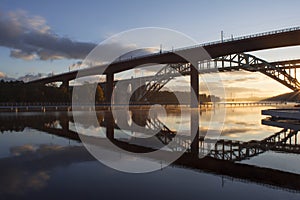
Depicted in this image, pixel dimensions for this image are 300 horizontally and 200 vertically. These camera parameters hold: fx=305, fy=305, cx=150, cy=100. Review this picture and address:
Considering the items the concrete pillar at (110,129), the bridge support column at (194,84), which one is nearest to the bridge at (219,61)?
the bridge support column at (194,84)

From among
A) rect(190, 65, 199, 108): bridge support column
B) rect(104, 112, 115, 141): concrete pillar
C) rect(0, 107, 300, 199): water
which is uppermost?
rect(190, 65, 199, 108): bridge support column

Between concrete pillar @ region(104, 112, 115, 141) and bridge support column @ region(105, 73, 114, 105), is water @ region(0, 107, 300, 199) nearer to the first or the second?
concrete pillar @ region(104, 112, 115, 141)

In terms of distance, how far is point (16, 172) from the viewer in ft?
21.4

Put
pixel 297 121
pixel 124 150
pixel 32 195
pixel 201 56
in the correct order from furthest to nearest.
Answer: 1. pixel 201 56
2. pixel 297 121
3. pixel 124 150
4. pixel 32 195

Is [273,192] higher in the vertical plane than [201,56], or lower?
lower

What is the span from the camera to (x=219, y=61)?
163 ft

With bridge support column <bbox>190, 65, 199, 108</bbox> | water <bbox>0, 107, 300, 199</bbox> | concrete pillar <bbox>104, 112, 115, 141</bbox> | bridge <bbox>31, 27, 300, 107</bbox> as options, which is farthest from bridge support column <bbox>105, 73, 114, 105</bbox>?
water <bbox>0, 107, 300, 199</bbox>

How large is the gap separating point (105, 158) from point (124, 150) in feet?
4.33

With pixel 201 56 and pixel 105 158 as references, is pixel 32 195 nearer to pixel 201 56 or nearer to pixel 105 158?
pixel 105 158

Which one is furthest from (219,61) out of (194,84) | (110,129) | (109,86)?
(110,129)

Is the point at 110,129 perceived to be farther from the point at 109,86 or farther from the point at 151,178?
the point at 109,86

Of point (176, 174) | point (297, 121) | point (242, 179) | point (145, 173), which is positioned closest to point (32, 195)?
point (145, 173)

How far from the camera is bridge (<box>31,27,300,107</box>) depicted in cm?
3538

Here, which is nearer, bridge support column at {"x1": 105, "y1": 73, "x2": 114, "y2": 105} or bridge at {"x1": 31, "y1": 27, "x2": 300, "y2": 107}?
bridge at {"x1": 31, "y1": 27, "x2": 300, "y2": 107}
